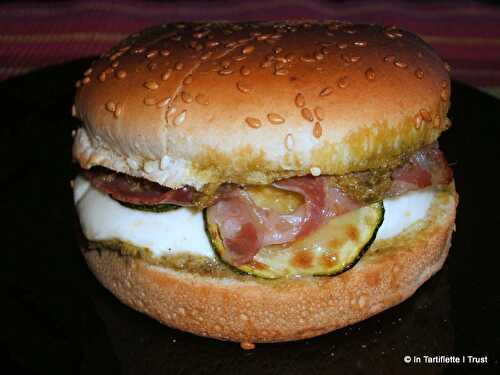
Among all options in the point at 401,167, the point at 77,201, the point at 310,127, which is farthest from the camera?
the point at 77,201

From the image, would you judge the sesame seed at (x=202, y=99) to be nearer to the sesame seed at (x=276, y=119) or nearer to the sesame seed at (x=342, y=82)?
the sesame seed at (x=276, y=119)

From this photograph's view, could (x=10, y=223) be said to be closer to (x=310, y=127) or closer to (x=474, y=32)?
(x=310, y=127)

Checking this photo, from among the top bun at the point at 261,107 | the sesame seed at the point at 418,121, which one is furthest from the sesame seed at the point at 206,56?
the sesame seed at the point at 418,121

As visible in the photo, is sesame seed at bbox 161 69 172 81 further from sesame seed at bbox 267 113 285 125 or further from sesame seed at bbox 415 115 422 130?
sesame seed at bbox 415 115 422 130

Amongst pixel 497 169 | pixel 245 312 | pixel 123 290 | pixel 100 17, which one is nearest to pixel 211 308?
pixel 245 312

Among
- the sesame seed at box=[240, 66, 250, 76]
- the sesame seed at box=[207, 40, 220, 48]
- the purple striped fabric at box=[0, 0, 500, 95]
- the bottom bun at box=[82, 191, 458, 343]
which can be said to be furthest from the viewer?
the purple striped fabric at box=[0, 0, 500, 95]

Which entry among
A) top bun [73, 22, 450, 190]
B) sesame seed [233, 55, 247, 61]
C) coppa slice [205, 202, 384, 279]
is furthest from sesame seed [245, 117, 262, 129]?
coppa slice [205, 202, 384, 279]

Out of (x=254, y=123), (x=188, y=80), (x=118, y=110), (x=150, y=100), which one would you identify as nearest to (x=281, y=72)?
(x=254, y=123)
